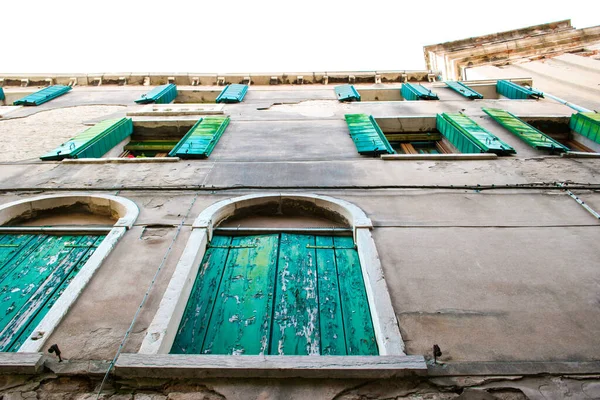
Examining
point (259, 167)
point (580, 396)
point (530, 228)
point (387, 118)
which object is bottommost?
point (580, 396)

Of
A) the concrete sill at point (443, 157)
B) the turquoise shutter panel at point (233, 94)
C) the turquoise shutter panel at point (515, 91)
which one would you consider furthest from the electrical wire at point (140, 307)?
the turquoise shutter panel at point (515, 91)

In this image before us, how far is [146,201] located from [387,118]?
581 centimetres

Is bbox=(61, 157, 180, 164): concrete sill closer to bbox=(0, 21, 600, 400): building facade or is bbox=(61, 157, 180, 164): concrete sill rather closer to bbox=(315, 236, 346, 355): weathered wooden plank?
bbox=(0, 21, 600, 400): building facade

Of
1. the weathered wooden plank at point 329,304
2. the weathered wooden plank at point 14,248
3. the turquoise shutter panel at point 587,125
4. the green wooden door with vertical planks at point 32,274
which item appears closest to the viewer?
the weathered wooden plank at point 329,304

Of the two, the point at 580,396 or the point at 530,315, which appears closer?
the point at 580,396

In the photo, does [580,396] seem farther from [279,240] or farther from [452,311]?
[279,240]

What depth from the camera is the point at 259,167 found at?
641cm

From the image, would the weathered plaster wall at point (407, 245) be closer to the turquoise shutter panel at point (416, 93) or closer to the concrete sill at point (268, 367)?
the concrete sill at point (268, 367)

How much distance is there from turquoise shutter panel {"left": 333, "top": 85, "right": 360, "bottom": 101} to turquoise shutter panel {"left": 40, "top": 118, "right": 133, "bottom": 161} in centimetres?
566

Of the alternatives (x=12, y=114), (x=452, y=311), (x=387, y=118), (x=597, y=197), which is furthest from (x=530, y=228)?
(x=12, y=114)

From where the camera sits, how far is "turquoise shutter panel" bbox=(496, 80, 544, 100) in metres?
10.3

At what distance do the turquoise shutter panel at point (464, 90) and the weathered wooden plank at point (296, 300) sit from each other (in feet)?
25.8

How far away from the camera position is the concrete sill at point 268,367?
8.91 ft

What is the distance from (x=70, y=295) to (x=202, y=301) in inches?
50.4
